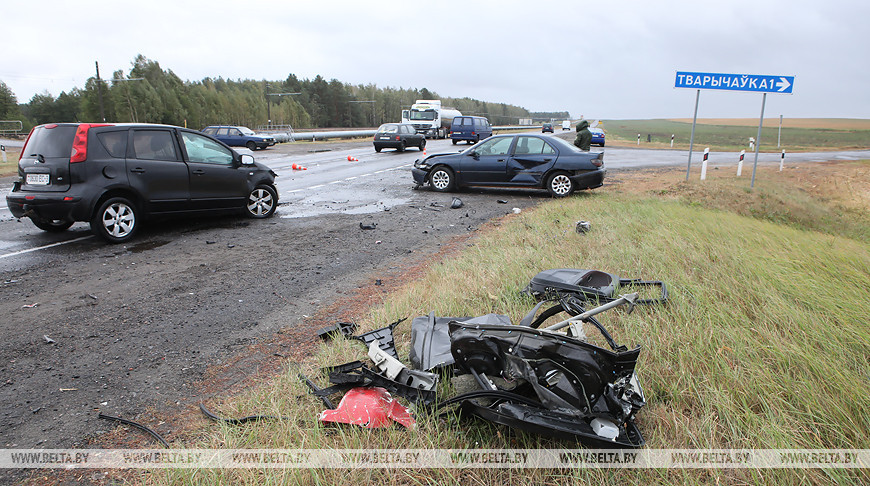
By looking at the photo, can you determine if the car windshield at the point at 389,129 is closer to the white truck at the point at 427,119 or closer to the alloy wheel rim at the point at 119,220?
the white truck at the point at 427,119

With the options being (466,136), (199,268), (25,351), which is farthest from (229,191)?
(466,136)

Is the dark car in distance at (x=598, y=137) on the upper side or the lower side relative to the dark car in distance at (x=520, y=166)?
upper

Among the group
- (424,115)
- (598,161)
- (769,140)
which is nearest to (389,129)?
(424,115)

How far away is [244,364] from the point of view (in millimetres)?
3570

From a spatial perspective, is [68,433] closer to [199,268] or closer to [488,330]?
[488,330]

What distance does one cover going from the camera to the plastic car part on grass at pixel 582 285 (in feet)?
13.7

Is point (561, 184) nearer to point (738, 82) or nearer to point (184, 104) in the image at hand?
point (738, 82)

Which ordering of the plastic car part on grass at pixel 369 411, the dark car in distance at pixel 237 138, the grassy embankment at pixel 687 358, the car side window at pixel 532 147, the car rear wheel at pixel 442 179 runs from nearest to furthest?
the grassy embankment at pixel 687 358 → the plastic car part on grass at pixel 369 411 → the car side window at pixel 532 147 → the car rear wheel at pixel 442 179 → the dark car in distance at pixel 237 138

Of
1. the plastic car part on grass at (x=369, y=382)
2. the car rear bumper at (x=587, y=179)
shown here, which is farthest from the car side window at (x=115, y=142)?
the car rear bumper at (x=587, y=179)

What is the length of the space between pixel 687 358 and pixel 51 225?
872 cm

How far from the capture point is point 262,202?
9.29m

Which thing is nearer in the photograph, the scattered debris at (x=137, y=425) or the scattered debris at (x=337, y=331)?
the scattered debris at (x=137, y=425)

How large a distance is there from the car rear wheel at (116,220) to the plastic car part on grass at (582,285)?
5919mm

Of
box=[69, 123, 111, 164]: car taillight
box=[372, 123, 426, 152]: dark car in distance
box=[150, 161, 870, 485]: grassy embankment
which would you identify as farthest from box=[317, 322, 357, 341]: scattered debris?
box=[372, 123, 426, 152]: dark car in distance
